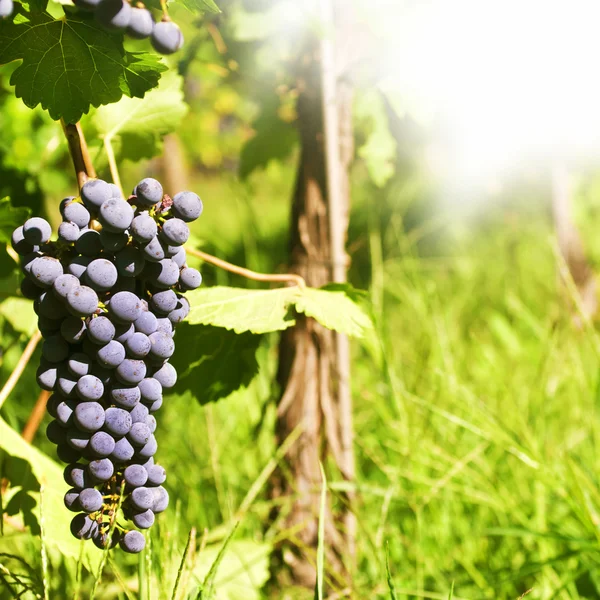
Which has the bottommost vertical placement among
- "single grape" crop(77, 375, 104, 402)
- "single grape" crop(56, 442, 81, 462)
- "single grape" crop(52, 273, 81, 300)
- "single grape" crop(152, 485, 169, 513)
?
"single grape" crop(152, 485, 169, 513)

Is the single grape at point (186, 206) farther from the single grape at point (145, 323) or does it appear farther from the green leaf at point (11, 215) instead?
the green leaf at point (11, 215)

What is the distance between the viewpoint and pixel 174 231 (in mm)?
927

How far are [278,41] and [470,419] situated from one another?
4.70ft

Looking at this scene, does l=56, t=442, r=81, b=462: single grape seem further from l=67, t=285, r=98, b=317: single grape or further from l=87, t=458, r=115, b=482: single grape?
l=67, t=285, r=98, b=317: single grape

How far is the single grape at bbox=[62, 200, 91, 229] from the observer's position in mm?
957

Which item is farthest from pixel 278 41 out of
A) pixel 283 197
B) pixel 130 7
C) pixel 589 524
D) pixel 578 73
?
pixel 283 197

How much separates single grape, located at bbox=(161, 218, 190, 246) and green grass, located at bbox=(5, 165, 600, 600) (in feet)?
1.64

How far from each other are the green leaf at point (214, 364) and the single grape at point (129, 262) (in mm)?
428

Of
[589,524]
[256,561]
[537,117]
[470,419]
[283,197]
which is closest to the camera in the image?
[589,524]

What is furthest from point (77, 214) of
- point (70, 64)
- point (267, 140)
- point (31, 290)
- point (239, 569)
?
point (267, 140)

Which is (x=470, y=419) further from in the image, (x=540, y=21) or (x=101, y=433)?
(x=540, y=21)

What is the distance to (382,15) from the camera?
204cm

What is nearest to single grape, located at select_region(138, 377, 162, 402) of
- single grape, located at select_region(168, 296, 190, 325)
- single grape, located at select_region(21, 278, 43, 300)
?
single grape, located at select_region(168, 296, 190, 325)

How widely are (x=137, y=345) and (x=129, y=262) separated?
121 mm
